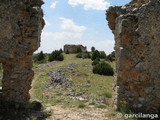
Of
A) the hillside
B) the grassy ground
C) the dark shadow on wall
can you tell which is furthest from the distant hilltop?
the dark shadow on wall

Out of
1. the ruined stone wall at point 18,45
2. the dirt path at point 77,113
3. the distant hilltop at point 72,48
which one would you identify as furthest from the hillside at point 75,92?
the distant hilltop at point 72,48

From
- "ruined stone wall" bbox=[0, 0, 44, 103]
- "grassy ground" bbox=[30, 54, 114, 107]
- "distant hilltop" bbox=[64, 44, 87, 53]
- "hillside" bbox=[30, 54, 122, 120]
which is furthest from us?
"distant hilltop" bbox=[64, 44, 87, 53]

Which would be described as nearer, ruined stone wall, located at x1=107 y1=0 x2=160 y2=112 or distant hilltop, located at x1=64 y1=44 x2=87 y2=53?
ruined stone wall, located at x1=107 y1=0 x2=160 y2=112

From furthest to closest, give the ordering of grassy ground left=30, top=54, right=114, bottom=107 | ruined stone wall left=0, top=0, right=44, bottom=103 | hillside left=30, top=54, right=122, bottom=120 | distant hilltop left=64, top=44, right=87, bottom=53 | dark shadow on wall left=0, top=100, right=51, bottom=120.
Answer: distant hilltop left=64, top=44, right=87, bottom=53 < grassy ground left=30, top=54, right=114, bottom=107 < hillside left=30, top=54, right=122, bottom=120 < ruined stone wall left=0, top=0, right=44, bottom=103 < dark shadow on wall left=0, top=100, right=51, bottom=120

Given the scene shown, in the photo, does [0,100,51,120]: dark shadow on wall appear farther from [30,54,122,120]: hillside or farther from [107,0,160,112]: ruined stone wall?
[107,0,160,112]: ruined stone wall

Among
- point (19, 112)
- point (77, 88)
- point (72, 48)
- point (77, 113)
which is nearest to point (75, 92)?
point (77, 88)

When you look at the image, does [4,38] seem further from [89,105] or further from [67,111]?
[89,105]

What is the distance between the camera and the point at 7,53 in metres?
9.62

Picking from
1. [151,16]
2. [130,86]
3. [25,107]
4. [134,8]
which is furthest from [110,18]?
[25,107]

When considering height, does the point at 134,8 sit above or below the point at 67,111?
above

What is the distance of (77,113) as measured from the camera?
1020 cm

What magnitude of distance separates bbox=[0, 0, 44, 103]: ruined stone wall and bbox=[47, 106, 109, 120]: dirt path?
1.18 meters

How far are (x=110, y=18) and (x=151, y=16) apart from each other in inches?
89.1

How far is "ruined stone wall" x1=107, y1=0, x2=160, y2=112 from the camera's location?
966 cm
